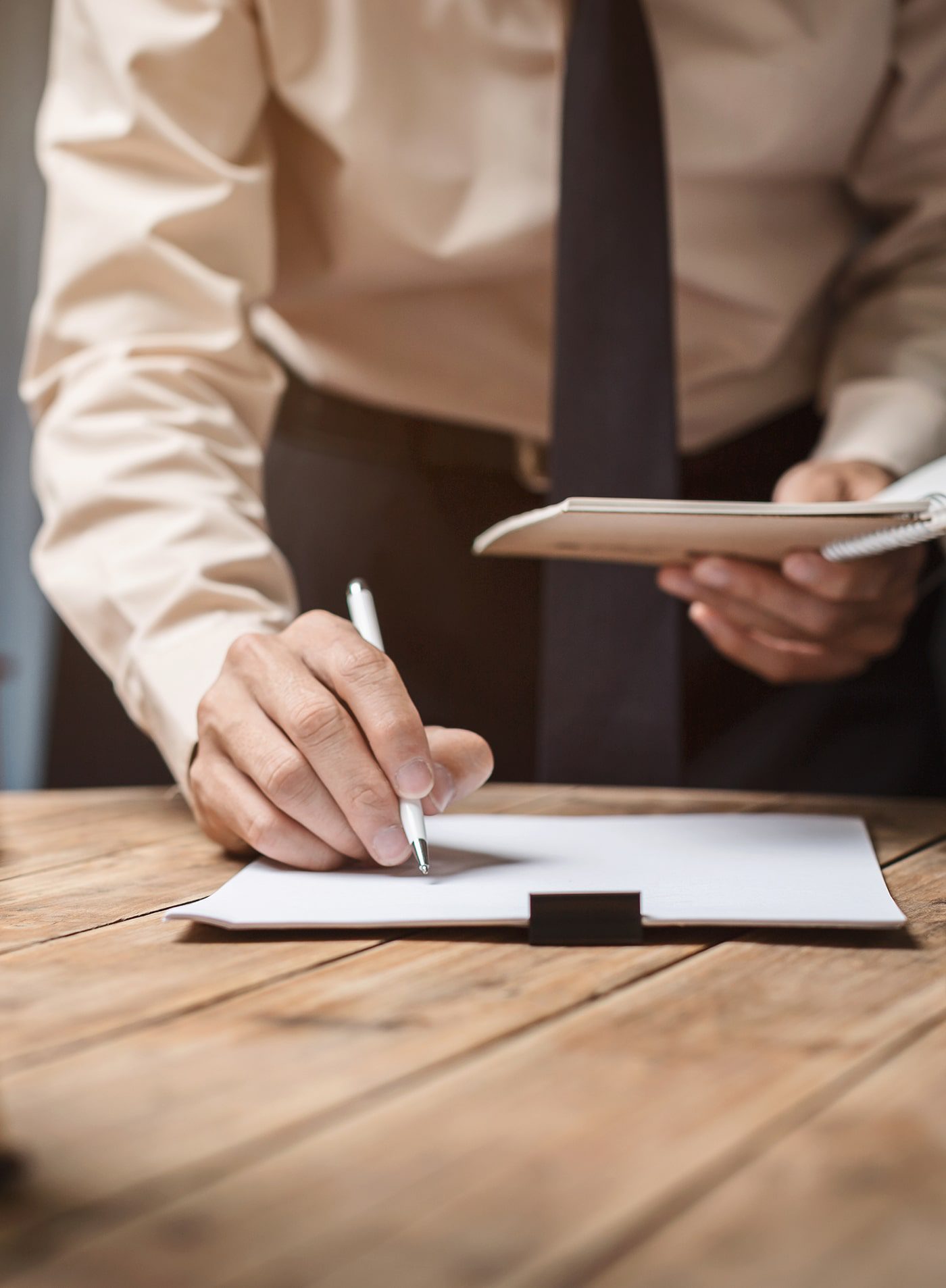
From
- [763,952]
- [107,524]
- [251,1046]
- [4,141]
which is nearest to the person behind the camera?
[251,1046]

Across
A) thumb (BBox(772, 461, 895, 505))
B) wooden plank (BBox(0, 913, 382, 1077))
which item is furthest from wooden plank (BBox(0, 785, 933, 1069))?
thumb (BBox(772, 461, 895, 505))

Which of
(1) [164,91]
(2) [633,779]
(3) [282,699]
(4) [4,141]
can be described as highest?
(4) [4,141]

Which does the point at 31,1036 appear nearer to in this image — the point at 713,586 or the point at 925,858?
the point at 925,858

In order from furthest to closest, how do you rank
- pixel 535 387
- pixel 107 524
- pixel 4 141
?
1. pixel 4 141
2. pixel 535 387
3. pixel 107 524

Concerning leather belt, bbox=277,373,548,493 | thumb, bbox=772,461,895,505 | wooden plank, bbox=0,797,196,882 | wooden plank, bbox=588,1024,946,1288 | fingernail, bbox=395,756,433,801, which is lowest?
wooden plank, bbox=0,797,196,882

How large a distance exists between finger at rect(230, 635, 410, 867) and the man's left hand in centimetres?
44

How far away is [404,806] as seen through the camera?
0.68 metres

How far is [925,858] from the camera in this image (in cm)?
74

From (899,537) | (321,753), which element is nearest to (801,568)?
(899,537)

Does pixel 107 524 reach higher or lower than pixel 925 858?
higher

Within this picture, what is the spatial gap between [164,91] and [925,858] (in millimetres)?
952

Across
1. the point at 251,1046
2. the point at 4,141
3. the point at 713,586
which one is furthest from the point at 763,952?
the point at 4,141

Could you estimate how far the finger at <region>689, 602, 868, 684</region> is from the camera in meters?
1.16

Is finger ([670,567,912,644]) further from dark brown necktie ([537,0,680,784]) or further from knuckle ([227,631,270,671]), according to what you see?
knuckle ([227,631,270,671])
